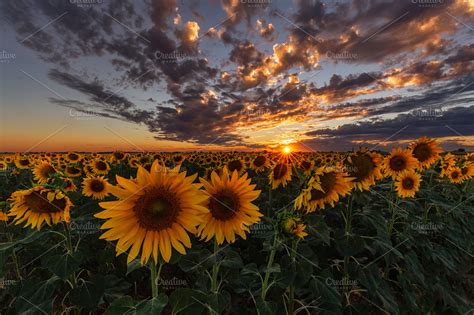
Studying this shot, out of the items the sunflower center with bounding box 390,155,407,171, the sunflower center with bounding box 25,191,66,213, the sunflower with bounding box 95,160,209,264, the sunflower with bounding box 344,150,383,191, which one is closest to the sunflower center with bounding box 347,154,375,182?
the sunflower with bounding box 344,150,383,191

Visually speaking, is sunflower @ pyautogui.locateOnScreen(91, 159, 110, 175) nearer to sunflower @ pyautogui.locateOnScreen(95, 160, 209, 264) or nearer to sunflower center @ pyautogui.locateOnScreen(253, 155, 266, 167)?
sunflower center @ pyautogui.locateOnScreen(253, 155, 266, 167)

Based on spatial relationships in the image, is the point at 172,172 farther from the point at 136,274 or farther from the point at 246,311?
the point at 136,274

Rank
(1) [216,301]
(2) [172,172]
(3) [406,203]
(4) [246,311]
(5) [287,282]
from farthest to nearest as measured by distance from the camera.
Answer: (3) [406,203] → (4) [246,311] → (5) [287,282] → (1) [216,301] → (2) [172,172]

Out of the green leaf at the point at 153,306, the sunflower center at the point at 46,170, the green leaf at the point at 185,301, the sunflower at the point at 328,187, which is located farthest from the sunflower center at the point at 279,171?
the sunflower center at the point at 46,170

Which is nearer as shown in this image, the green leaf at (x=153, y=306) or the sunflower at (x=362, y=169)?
the green leaf at (x=153, y=306)

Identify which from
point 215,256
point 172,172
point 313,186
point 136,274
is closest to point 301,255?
point 313,186

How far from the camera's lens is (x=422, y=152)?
6.66 metres

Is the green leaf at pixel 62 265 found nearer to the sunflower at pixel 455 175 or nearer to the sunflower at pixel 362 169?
the sunflower at pixel 362 169

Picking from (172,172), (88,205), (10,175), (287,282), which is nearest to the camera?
(172,172)

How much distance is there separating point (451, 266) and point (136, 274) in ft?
17.3

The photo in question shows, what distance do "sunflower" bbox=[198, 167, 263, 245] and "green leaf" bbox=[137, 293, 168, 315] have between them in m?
0.85

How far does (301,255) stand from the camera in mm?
3484

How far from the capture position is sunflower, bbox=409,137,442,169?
6.61 metres

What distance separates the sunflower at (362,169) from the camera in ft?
14.1
